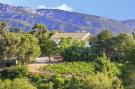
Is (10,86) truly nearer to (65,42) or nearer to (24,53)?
(24,53)

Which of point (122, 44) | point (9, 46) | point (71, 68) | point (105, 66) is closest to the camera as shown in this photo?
point (105, 66)

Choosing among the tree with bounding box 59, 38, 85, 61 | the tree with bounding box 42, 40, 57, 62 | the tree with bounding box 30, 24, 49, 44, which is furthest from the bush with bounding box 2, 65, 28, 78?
the tree with bounding box 30, 24, 49, 44

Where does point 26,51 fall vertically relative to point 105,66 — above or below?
above

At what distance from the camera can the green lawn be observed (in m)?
73.5

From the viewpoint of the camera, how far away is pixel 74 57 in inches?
3211

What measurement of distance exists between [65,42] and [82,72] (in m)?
15.6

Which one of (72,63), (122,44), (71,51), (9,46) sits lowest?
(72,63)

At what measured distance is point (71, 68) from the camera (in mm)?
75562

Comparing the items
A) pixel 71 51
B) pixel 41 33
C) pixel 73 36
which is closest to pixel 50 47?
pixel 71 51

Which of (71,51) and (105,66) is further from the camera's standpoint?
(71,51)

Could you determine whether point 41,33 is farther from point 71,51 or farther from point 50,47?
point 71,51

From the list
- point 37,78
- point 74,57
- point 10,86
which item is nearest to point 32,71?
point 37,78

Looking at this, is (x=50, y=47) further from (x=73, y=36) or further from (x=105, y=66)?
(x=73, y=36)

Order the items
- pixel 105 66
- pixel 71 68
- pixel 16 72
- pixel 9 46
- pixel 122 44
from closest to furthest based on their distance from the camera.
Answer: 1. pixel 105 66
2. pixel 16 72
3. pixel 9 46
4. pixel 71 68
5. pixel 122 44
